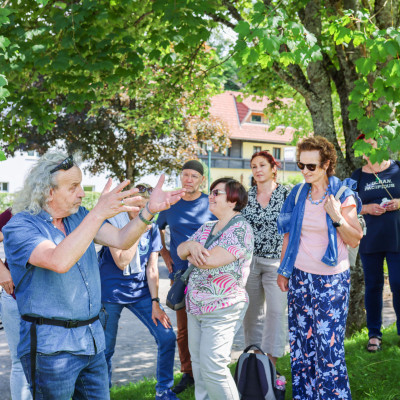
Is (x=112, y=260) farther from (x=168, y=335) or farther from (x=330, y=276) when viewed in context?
(x=330, y=276)

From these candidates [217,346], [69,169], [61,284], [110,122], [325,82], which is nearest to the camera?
[61,284]

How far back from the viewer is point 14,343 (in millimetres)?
3857

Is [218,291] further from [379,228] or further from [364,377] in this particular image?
[379,228]

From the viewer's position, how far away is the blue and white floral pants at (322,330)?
12.9 ft

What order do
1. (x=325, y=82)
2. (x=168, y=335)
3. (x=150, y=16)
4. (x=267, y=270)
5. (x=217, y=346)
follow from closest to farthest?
(x=217, y=346)
(x=168, y=335)
(x=267, y=270)
(x=325, y=82)
(x=150, y=16)

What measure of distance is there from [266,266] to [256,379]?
1224mm

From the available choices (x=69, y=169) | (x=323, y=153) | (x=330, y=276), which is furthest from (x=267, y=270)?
(x=69, y=169)

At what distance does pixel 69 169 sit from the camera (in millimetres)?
2873

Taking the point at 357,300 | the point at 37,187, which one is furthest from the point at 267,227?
the point at 37,187

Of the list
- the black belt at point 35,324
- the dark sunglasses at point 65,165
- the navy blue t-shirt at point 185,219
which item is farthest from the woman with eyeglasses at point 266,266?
the black belt at point 35,324

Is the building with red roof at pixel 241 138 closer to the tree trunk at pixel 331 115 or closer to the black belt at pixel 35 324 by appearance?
the tree trunk at pixel 331 115

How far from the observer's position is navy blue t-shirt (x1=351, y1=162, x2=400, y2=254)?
17.0 ft

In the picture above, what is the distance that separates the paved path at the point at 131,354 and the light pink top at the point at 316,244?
8.24 feet

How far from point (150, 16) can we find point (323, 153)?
419 cm
